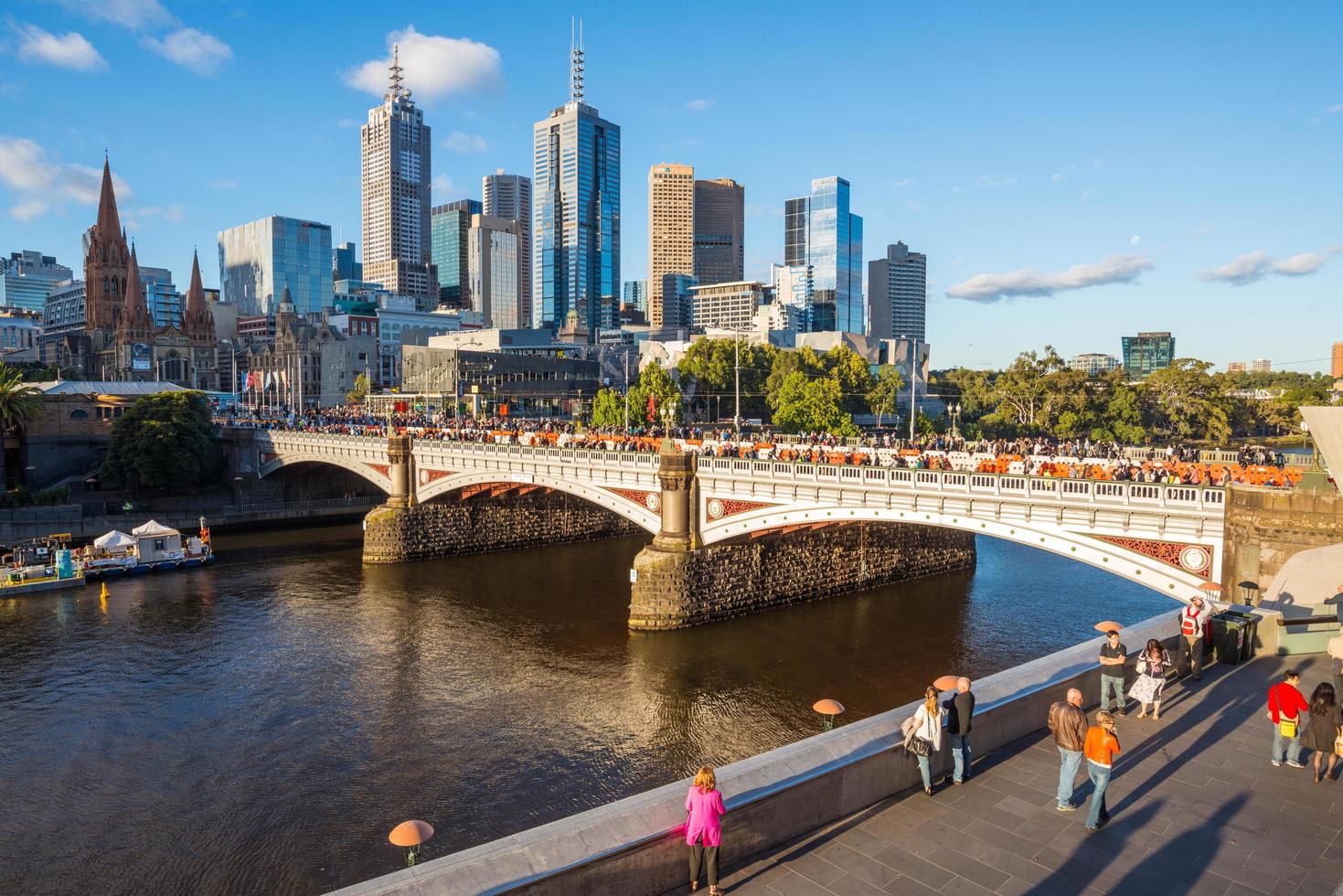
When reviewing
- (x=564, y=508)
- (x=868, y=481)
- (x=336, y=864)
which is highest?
(x=868, y=481)

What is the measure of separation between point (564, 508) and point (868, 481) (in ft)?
107

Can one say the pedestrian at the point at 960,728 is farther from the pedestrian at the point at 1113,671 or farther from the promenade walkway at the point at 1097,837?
the pedestrian at the point at 1113,671

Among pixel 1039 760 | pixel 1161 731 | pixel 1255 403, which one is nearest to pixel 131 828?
pixel 1039 760

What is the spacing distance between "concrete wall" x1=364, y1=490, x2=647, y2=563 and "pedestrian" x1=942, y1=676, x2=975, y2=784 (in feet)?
163

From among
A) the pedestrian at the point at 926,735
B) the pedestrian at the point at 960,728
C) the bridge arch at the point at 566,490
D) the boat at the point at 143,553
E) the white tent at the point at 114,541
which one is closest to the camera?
the pedestrian at the point at 926,735

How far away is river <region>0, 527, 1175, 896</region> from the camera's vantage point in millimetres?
22203

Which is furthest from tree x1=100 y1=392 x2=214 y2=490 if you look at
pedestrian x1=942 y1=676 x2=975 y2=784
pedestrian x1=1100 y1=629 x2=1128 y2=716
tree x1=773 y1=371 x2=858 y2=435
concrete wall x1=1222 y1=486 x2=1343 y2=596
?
pedestrian x1=1100 y1=629 x2=1128 y2=716

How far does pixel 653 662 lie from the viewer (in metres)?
35.5

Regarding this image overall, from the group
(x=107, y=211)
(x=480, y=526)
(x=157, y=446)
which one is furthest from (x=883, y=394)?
(x=107, y=211)

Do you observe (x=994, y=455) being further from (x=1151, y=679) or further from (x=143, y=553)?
(x=143, y=553)

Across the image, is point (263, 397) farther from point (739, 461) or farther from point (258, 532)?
point (739, 461)

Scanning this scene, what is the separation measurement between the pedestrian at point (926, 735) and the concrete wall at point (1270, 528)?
703 inches

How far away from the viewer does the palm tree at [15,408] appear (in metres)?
72.6

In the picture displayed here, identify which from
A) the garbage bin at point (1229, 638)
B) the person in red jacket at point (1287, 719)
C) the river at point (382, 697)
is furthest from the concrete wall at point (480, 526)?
the person in red jacket at point (1287, 719)
